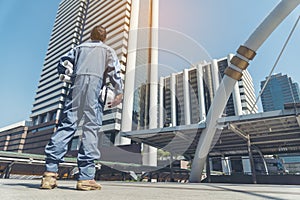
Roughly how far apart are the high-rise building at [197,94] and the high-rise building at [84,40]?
14.9m

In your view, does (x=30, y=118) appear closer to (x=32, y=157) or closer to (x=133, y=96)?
(x=133, y=96)

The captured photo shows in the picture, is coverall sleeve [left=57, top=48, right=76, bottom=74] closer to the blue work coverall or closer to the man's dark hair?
the blue work coverall

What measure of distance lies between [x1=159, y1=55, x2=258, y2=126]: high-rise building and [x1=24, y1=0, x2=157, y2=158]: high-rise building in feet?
48.8

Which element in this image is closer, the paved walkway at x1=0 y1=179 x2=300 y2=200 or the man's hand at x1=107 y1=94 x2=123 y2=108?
the paved walkway at x1=0 y1=179 x2=300 y2=200

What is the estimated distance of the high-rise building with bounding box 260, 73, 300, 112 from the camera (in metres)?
121

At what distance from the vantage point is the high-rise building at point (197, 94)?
4719 centimetres

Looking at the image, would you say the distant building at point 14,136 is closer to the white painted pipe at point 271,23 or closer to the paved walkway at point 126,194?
the white painted pipe at point 271,23

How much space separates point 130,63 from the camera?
39.3 m

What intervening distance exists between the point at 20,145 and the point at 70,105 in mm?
62259

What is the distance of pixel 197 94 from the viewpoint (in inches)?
2048

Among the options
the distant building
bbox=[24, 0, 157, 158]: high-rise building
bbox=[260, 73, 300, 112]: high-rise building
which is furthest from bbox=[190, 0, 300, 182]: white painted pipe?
bbox=[260, 73, 300, 112]: high-rise building

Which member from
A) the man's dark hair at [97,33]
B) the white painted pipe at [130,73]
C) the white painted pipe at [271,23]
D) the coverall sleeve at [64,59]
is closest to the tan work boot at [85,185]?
the coverall sleeve at [64,59]

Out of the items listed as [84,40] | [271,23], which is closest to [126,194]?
[271,23]

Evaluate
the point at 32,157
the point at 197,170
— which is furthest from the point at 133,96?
the point at 197,170
